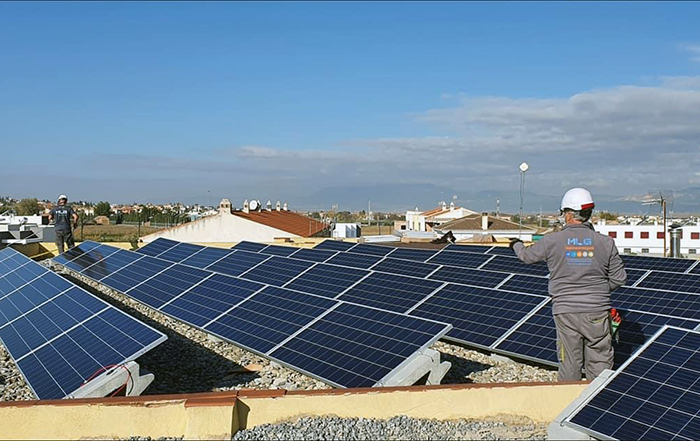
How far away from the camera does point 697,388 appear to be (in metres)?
5.09

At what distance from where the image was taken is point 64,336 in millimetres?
8156

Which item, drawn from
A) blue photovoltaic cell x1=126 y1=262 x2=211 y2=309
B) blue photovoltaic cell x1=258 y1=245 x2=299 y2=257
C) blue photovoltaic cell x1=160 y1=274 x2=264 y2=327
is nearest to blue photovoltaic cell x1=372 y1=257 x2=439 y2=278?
blue photovoltaic cell x1=258 y1=245 x2=299 y2=257

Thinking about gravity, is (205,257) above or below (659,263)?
above

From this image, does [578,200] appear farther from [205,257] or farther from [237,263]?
[205,257]

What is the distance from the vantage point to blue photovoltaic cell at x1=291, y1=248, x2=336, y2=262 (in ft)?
57.0

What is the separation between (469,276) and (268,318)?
5.24 metres

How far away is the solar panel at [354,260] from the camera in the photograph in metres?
15.9

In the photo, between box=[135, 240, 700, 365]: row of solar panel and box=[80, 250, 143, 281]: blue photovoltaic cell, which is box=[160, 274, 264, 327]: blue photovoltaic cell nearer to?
box=[135, 240, 700, 365]: row of solar panel

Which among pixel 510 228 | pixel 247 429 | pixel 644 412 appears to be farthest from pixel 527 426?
pixel 510 228

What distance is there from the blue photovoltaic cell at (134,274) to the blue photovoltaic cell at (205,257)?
873mm

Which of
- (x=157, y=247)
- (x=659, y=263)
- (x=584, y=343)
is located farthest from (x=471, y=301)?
(x=157, y=247)

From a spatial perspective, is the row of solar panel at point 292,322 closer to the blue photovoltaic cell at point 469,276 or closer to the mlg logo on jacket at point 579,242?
the mlg logo on jacket at point 579,242

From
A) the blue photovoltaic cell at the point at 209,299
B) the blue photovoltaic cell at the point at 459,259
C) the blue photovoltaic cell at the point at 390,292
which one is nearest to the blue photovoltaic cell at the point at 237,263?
the blue photovoltaic cell at the point at 209,299

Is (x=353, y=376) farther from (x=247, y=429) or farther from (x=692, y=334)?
(x=692, y=334)
